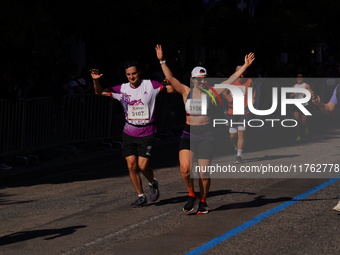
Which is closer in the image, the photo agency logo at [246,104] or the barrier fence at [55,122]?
the photo agency logo at [246,104]

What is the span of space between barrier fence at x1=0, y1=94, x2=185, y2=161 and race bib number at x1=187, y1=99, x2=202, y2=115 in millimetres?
5193

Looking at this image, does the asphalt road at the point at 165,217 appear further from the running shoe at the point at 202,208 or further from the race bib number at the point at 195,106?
the race bib number at the point at 195,106

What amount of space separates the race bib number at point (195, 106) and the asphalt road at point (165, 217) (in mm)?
1274

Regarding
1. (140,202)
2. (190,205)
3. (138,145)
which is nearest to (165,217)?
(190,205)

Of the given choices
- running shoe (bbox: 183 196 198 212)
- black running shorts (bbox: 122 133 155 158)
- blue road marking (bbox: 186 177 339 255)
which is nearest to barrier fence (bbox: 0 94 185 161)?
black running shorts (bbox: 122 133 155 158)

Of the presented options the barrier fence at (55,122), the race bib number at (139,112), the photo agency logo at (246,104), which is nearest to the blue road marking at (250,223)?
the photo agency logo at (246,104)

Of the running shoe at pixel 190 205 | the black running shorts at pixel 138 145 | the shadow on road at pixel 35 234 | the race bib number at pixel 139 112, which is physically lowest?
the shadow on road at pixel 35 234

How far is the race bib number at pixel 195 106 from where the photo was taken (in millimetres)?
10320

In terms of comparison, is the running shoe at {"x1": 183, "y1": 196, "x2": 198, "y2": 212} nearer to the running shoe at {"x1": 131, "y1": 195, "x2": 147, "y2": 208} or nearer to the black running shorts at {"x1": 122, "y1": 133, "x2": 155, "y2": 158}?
the running shoe at {"x1": 131, "y1": 195, "x2": 147, "y2": 208}

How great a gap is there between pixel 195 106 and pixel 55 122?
636cm

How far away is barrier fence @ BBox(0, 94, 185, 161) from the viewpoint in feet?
48.4

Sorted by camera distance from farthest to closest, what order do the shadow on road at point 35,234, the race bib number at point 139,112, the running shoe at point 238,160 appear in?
the running shoe at point 238,160
the race bib number at point 139,112
the shadow on road at point 35,234

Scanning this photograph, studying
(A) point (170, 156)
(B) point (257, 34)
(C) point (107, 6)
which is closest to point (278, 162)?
(A) point (170, 156)

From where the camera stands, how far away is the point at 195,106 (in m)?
10.3
